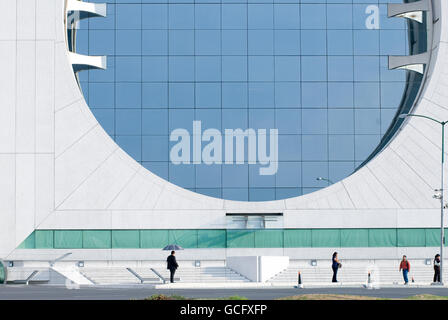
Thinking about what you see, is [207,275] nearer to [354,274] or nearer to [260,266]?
[260,266]

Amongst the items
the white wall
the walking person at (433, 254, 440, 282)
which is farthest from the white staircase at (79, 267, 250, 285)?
the walking person at (433, 254, 440, 282)

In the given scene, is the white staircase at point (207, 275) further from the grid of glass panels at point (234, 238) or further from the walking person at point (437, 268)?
the walking person at point (437, 268)

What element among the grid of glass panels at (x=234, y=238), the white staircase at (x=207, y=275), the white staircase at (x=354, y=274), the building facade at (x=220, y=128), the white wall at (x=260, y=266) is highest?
the building facade at (x=220, y=128)

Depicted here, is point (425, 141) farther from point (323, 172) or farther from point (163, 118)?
point (163, 118)

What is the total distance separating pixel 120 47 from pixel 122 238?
13109 mm

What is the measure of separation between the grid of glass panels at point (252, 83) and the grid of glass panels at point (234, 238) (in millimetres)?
5988

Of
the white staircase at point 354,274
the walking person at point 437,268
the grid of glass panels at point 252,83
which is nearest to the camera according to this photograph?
the walking person at point 437,268

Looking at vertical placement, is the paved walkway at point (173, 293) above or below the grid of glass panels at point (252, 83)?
below

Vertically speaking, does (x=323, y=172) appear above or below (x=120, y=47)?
below

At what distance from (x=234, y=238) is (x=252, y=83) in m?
11.2

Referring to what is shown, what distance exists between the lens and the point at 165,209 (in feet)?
194

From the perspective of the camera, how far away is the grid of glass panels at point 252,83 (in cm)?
6512

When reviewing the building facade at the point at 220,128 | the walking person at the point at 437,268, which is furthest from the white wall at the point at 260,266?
the walking person at the point at 437,268
